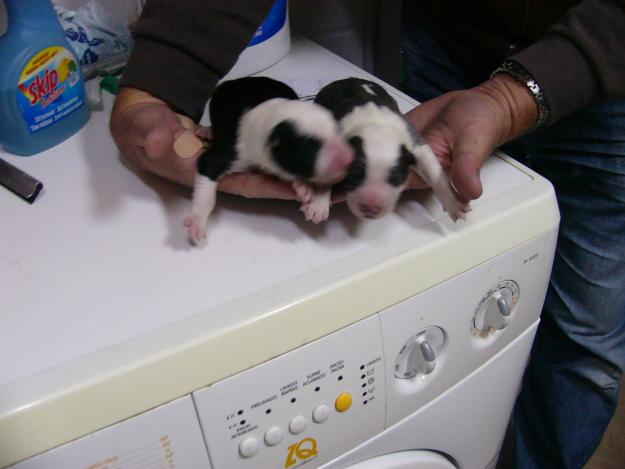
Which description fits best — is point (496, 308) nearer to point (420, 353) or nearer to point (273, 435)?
point (420, 353)

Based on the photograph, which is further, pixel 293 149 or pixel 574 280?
pixel 574 280

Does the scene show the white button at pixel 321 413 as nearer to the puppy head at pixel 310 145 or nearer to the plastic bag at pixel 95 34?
the puppy head at pixel 310 145

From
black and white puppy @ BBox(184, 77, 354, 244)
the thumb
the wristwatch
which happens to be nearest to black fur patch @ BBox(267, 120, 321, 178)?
black and white puppy @ BBox(184, 77, 354, 244)

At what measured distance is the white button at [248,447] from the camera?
0.45m

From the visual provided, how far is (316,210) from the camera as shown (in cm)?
49

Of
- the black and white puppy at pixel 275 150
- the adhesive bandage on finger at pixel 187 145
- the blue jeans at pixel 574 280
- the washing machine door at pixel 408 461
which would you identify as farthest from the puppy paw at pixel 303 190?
the blue jeans at pixel 574 280

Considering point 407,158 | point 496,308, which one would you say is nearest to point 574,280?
point 496,308

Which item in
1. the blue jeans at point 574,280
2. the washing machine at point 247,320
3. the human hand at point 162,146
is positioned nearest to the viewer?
the washing machine at point 247,320

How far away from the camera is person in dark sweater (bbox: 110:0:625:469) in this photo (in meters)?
0.57

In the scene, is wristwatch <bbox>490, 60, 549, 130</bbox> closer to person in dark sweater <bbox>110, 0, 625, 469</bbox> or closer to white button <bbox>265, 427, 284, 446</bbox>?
person in dark sweater <bbox>110, 0, 625, 469</bbox>

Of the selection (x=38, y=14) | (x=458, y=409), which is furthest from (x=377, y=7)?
(x=458, y=409)

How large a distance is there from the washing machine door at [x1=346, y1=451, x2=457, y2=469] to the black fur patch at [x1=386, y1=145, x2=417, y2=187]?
28cm

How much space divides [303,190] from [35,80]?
33cm

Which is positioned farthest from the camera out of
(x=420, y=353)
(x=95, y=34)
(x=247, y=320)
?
(x=95, y=34)
